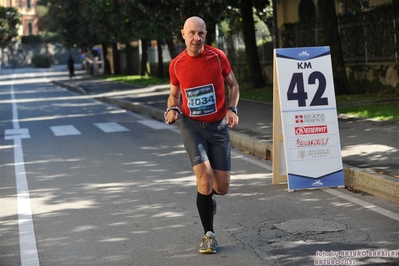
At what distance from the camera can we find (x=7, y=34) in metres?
128

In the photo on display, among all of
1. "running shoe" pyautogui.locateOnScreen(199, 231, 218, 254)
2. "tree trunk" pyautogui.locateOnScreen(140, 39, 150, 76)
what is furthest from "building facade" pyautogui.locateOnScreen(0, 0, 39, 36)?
"running shoe" pyautogui.locateOnScreen(199, 231, 218, 254)

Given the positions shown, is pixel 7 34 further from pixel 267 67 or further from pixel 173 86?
pixel 173 86

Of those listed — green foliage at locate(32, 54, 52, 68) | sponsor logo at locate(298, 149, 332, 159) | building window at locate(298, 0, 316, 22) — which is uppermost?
green foliage at locate(32, 54, 52, 68)

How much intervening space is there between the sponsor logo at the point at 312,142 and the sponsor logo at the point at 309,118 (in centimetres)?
22

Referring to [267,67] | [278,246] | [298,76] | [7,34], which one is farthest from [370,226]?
[7,34]

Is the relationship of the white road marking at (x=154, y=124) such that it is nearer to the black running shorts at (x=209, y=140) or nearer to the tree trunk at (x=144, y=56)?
the black running shorts at (x=209, y=140)

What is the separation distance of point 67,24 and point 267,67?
32565 millimetres

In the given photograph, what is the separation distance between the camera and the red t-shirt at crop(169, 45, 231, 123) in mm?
7016

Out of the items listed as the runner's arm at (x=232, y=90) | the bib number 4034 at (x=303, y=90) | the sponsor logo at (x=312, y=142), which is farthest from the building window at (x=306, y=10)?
the runner's arm at (x=232, y=90)

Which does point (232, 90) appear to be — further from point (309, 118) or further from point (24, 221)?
point (309, 118)

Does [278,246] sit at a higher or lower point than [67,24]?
lower

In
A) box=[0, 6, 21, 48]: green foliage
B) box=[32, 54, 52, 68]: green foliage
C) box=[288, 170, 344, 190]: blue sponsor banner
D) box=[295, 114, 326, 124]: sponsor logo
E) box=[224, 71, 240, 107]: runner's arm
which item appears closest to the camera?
box=[224, 71, 240, 107]: runner's arm

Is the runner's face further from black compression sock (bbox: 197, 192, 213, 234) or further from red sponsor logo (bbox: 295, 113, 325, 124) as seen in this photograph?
red sponsor logo (bbox: 295, 113, 325, 124)

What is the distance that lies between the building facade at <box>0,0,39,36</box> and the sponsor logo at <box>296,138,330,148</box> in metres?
143
